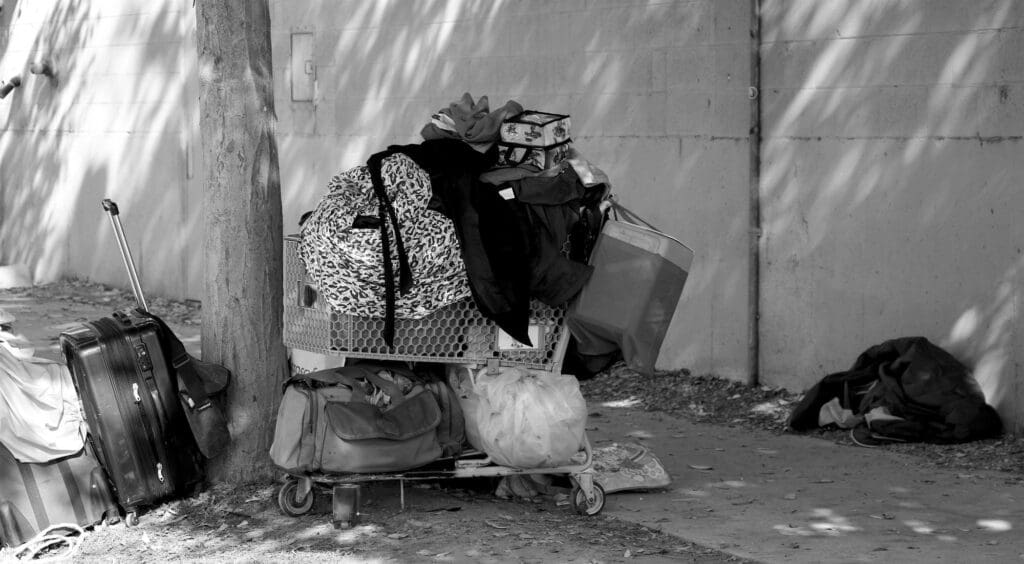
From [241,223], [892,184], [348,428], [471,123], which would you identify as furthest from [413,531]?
[892,184]

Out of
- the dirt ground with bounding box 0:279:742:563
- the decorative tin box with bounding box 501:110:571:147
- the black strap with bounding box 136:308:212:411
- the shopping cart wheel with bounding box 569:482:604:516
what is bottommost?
the dirt ground with bounding box 0:279:742:563

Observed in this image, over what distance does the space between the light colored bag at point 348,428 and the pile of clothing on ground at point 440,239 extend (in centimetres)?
31

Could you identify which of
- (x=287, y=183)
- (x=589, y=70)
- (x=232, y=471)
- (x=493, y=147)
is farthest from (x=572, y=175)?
(x=287, y=183)

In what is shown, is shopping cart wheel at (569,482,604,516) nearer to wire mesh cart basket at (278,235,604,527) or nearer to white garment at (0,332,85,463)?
wire mesh cart basket at (278,235,604,527)

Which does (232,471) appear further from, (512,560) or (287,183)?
(287,183)

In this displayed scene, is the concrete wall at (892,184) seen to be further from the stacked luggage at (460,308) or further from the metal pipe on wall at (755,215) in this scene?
the stacked luggage at (460,308)

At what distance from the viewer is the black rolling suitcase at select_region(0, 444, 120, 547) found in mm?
5641

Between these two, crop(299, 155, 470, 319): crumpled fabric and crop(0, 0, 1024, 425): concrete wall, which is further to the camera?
crop(0, 0, 1024, 425): concrete wall

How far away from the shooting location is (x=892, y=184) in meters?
7.70

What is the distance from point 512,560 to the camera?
5.34m

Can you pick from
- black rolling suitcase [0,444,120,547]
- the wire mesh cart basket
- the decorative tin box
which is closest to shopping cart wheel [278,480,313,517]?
the wire mesh cart basket

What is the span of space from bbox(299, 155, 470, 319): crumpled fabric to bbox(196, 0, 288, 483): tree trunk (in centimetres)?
62

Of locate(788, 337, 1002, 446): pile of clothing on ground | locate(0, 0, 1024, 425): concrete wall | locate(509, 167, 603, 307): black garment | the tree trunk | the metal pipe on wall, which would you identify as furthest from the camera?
the metal pipe on wall

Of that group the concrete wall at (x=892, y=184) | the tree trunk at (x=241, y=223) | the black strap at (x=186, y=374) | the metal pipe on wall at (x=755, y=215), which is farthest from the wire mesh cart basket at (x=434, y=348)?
the metal pipe on wall at (x=755, y=215)
